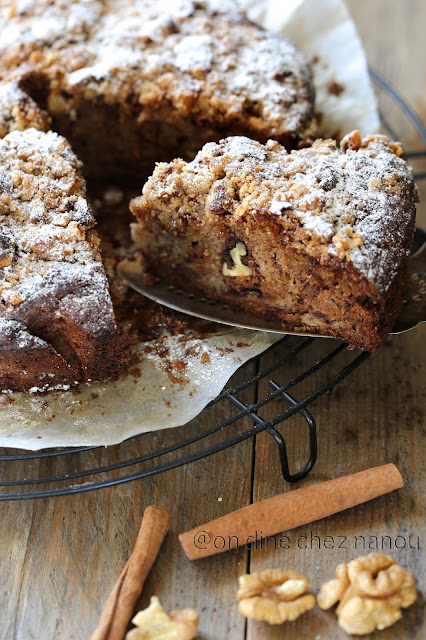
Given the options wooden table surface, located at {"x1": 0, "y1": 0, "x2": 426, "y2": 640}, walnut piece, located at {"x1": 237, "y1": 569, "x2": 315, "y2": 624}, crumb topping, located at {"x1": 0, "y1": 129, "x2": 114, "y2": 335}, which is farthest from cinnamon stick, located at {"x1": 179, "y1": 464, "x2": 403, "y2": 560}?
crumb topping, located at {"x1": 0, "y1": 129, "x2": 114, "y2": 335}

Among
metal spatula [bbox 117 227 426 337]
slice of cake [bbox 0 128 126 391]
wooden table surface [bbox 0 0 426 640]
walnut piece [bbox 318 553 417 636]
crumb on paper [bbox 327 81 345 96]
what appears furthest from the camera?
crumb on paper [bbox 327 81 345 96]

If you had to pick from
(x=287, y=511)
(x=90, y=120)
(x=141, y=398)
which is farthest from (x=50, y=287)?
(x=90, y=120)

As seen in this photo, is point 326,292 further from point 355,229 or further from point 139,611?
point 139,611

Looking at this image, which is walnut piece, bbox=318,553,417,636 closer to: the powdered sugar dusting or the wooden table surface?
the wooden table surface

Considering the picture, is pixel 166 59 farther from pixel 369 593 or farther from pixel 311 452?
pixel 369 593

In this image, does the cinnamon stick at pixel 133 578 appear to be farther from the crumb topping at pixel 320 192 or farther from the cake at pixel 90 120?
the crumb topping at pixel 320 192

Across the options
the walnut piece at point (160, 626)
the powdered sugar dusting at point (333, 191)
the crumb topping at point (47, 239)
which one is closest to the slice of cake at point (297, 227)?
the powdered sugar dusting at point (333, 191)
